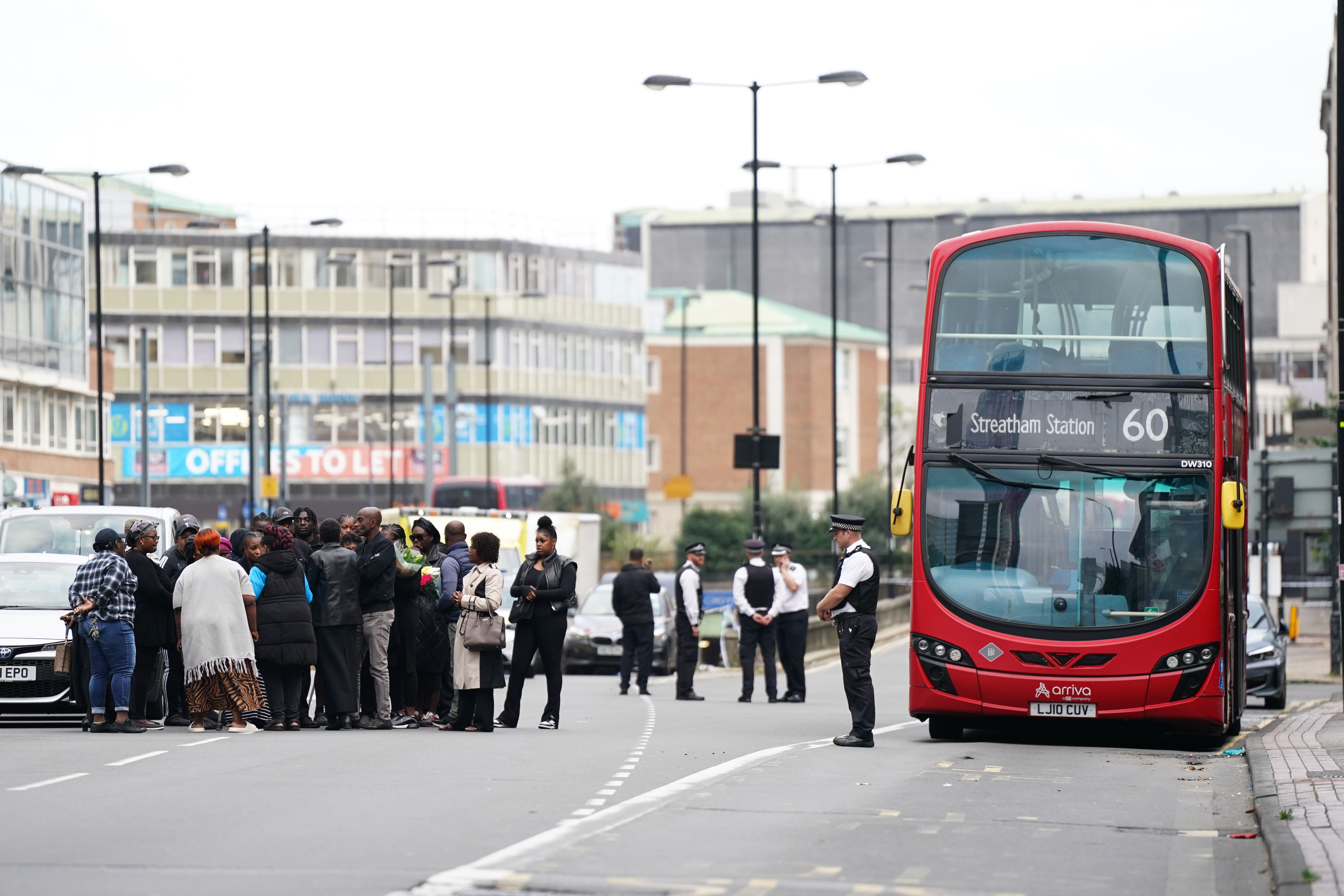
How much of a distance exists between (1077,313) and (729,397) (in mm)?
98731

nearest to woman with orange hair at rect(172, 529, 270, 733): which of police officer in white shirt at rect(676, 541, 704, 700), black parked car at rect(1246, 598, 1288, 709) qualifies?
police officer in white shirt at rect(676, 541, 704, 700)

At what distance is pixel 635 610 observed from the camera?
2819cm

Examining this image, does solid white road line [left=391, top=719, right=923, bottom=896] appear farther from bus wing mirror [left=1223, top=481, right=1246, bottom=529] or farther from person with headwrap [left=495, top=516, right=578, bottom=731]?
bus wing mirror [left=1223, top=481, right=1246, bottom=529]

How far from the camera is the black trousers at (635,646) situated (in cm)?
2828

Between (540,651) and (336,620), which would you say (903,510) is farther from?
(336,620)

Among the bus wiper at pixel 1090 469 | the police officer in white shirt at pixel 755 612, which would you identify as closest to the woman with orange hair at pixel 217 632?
the bus wiper at pixel 1090 469

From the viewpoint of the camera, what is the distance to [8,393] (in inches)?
2709

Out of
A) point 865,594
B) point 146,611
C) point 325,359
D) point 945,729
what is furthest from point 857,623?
point 325,359

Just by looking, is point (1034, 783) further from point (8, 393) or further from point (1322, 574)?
point (8, 393)

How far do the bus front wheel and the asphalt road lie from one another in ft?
1.49

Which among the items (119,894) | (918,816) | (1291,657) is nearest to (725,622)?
(1291,657)

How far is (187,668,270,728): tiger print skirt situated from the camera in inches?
719

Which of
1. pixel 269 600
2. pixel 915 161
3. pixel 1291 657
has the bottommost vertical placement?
pixel 1291 657

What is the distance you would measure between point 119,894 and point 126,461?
3433 inches
